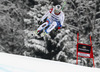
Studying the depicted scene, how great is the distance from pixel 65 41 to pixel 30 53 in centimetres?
160

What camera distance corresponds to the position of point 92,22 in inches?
205

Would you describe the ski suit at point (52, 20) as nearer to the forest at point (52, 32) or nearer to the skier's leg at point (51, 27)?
the skier's leg at point (51, 27)

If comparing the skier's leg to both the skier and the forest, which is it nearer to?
the skier

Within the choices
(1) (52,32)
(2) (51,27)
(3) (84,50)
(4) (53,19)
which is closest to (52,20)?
(4) (53,19)

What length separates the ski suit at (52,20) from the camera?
4.54 metres

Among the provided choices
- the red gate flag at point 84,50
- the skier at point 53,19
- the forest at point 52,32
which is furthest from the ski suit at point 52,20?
the red gate flag at point 84,50

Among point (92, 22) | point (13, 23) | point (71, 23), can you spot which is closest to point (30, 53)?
point (13, 23)

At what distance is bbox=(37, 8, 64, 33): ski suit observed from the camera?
4.54 metres

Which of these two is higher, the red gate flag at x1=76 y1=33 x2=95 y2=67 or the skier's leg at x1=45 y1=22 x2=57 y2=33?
the skier's leg at x1=45 y1=22 x2=57 y2=33

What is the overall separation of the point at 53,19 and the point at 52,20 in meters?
0.05

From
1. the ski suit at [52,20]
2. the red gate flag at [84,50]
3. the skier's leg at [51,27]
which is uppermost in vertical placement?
the ski suit at [52,20]

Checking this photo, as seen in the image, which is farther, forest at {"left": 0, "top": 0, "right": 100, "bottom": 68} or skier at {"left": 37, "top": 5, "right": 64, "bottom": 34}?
forest at {"left": 0, "top": 0, "right": 100, "bottom": 68}

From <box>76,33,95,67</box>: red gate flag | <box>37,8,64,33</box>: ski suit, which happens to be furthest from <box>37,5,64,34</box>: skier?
<box>76,33,95,67</box>: red gate flag

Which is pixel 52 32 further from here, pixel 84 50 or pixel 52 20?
pixel 84 50
